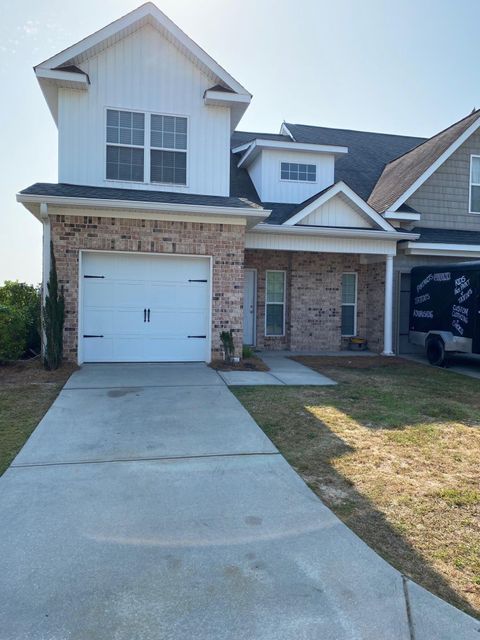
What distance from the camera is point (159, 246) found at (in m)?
10.5

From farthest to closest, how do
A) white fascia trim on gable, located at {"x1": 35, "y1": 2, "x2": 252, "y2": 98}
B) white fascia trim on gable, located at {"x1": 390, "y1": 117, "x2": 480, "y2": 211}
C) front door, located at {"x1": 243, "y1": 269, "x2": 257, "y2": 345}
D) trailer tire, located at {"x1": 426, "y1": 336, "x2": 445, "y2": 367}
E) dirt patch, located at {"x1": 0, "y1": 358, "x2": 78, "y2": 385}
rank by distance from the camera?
front door, located at {"x1": 243, "y1": 269, "x2": 257, "y2": 345}, white fascia trim on gable, located at {"x1": 390, "y1": 117, "x2": 480, "y2": 211}, trailer tire, located at {"x1": 426, "y1": 336, "x2": 445, "y2": 367}, white fascia trim on gable, located at {"x1": 35, "y1": 2, "x2": 252, "y2": 98}, dirt patch, located at {"x1": 0, "y1": 358, "x2": 78, "y2": 385}

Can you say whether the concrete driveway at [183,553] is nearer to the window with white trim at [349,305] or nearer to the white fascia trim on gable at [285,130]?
the window with white trim at [349,305]

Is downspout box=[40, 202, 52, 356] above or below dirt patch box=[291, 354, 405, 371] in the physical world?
above

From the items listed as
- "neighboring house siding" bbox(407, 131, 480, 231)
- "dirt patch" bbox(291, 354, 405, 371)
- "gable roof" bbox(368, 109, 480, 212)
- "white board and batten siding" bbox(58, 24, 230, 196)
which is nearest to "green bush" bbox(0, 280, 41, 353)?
"white board and batten siding" bbox(58, 24, 230, 196)

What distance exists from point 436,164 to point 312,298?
510 cm

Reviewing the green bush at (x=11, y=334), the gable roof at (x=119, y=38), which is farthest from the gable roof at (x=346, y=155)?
the green bush at (x=11, y=334)

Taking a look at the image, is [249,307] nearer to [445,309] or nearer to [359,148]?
[445,309]

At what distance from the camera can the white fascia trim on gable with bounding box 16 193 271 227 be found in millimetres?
9586

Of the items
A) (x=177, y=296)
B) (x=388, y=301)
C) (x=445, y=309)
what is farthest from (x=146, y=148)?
(x=445, y=309)

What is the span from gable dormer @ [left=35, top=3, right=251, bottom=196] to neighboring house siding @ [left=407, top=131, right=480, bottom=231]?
6020mm

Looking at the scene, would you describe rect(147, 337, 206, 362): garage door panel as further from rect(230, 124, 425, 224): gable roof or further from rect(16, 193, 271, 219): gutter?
rect(230, 124, 425, 224): gable roof

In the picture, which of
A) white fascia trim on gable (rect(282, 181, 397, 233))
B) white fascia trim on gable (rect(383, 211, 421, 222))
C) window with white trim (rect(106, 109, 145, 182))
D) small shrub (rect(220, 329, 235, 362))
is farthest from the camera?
white fascia trim on gable (rect(383, 211, 421, 222))

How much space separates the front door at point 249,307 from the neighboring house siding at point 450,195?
498 centimetres

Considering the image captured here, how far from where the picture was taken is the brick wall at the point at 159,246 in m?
10.1
